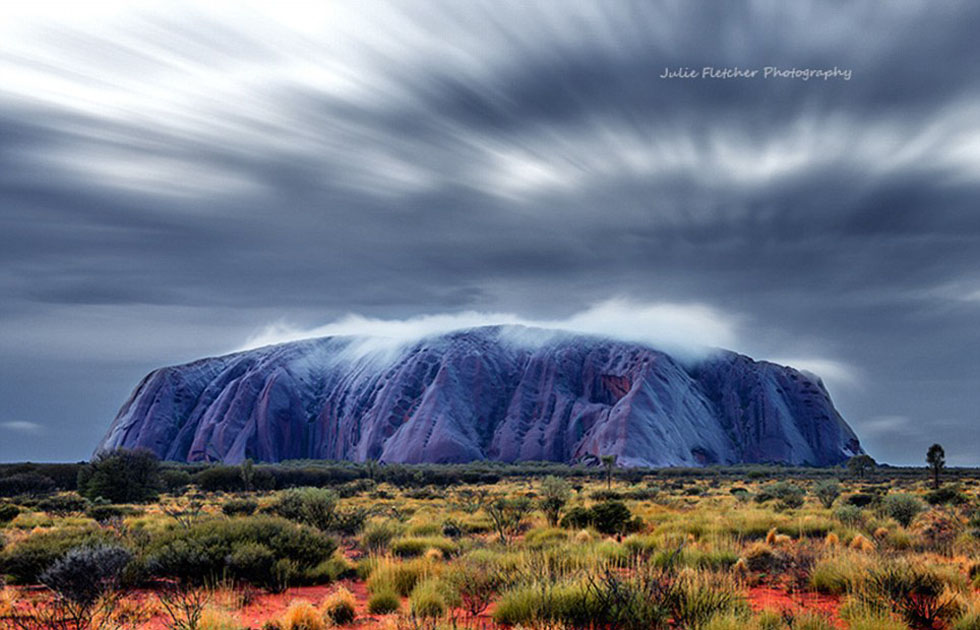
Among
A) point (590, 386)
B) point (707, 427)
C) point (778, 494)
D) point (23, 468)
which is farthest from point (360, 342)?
point (778, 494)

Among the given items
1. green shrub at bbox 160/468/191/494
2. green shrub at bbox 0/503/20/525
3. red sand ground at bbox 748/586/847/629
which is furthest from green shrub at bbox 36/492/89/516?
red sand ground at bbox 748/586/847/629

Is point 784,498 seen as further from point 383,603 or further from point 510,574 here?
point 383,603

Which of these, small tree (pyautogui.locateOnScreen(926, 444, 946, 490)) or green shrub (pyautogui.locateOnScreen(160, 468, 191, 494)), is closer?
small tree (pyautogui.locateOnScreen(926, 444, 946, 490))

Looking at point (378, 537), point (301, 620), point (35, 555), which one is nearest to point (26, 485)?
point (35, 555)

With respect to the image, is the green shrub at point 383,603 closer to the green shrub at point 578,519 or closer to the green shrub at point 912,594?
the green shrub at point 912,594

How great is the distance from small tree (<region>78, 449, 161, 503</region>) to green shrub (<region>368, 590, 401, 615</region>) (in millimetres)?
39211

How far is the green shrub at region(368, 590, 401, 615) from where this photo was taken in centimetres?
1047

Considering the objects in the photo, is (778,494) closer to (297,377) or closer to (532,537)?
(532,537)

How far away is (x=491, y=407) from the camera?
14288 centimetres

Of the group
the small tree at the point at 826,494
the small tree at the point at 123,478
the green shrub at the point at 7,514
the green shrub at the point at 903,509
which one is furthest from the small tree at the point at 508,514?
the small tree at the point at 123,478

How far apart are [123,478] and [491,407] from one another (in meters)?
103

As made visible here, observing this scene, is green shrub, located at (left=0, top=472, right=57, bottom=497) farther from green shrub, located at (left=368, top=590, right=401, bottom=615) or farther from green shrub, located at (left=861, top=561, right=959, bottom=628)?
green shrub, located at (left=861, top=561, right=959, bottom=628)

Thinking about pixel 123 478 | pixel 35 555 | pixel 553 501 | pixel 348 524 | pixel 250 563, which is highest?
pixel 250 563

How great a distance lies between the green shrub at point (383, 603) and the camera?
34.3ft
